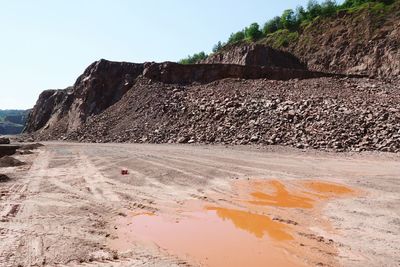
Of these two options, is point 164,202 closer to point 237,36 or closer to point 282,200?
point 282,200

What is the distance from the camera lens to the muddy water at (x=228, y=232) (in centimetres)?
688

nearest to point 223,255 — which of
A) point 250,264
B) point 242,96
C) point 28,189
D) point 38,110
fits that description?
point 250,264

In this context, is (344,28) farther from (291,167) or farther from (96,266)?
(96,266)

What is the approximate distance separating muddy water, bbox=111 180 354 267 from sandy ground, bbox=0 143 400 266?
0.83 ft

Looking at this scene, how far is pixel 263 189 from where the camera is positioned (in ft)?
41.4

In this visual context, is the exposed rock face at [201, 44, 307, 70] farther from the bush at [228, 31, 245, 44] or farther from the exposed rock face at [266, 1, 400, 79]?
the bush at [228, 31, 245, 44]

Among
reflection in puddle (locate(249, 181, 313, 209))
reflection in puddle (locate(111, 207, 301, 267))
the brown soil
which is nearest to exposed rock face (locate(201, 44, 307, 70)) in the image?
the brown soil

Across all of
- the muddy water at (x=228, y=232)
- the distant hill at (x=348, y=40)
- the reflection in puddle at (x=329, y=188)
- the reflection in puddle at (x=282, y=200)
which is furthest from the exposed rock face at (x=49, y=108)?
the muddy water at (x=228, y=232)

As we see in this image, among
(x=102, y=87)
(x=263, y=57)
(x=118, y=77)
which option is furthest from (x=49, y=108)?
(x=263, y=57)

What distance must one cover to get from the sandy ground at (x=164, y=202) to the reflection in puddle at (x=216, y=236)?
0.30m

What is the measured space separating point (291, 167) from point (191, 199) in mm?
6627

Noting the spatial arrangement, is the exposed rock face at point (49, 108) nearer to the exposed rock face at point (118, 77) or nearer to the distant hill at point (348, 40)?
the exposed rock face at point (118, 77)

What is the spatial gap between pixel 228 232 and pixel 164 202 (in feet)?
9.41

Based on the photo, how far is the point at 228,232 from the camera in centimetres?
843
